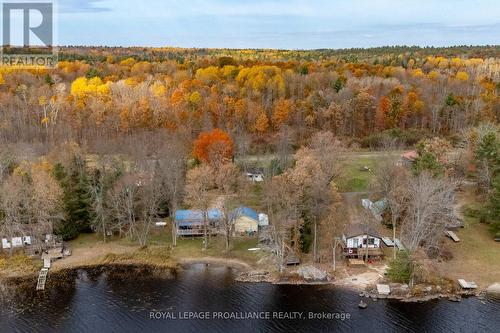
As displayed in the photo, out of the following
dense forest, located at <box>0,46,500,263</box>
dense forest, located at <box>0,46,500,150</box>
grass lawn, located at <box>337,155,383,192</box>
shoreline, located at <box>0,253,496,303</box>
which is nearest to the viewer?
shoreline, located at <box>0,253,496,303</box>

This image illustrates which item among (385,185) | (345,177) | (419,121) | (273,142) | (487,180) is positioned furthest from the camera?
(419,121)

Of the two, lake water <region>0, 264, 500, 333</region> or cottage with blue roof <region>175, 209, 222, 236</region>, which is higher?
cottage with blue roof <region>175, 209, 222, 236</region>

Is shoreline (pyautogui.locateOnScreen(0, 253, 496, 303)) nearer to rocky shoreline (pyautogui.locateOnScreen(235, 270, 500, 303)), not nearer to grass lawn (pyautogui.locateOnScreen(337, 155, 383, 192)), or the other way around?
rocky shoreline (pyautogui.locateOnScreen(235, 270, 500, 303))

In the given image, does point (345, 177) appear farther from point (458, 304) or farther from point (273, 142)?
point (458, 304)

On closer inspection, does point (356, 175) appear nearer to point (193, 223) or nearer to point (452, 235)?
point (452, 235)

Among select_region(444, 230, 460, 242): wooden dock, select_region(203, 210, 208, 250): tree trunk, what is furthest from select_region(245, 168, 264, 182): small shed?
select_region(444, 230, 460, 242): wooden dock

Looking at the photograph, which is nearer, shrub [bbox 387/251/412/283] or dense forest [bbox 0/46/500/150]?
shrub [bbox 387/251/412/283]

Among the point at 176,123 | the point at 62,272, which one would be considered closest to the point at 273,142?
the point at 176,123
